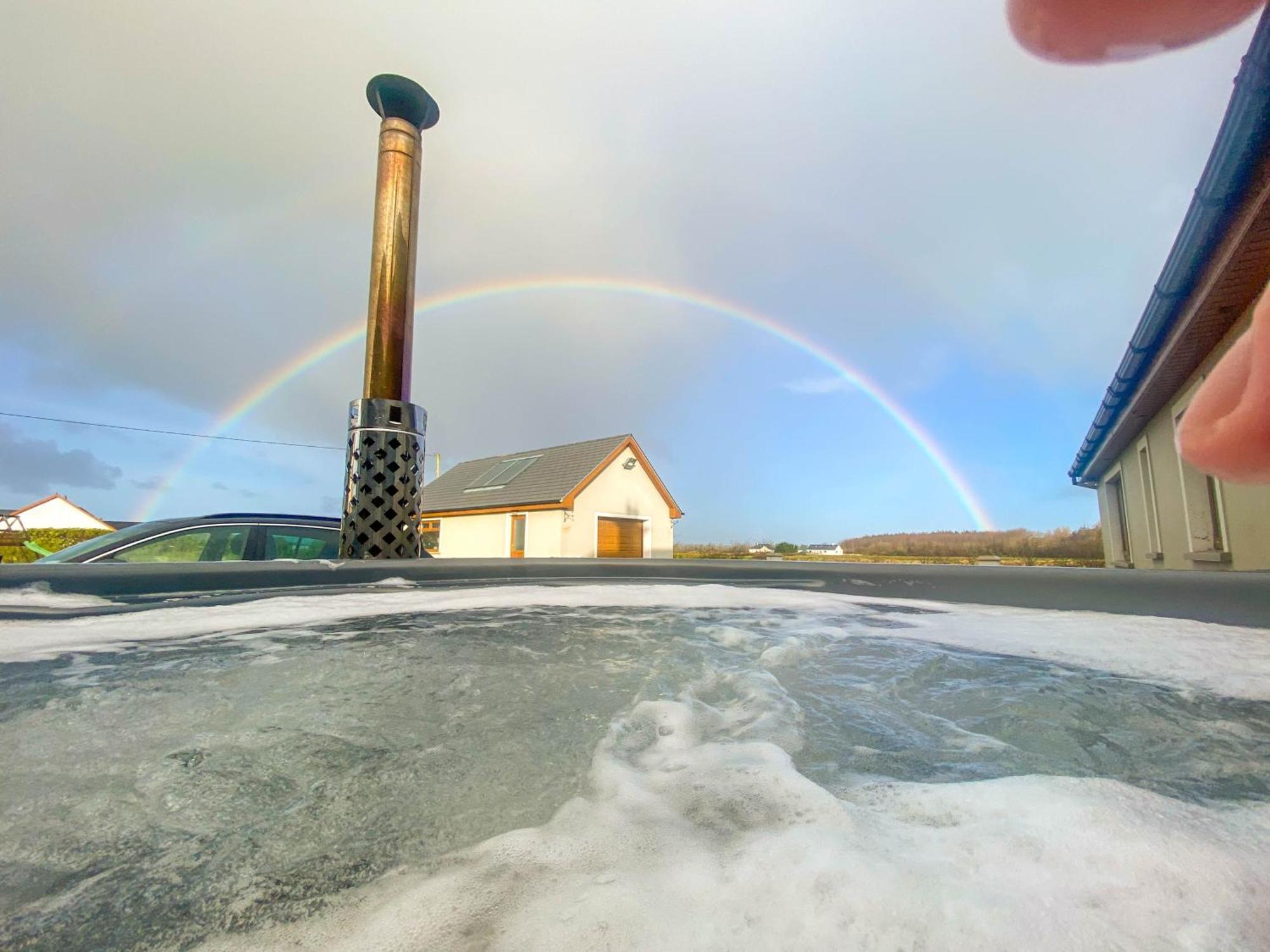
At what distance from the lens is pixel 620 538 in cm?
1263

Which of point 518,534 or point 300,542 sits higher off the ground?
point 518,534

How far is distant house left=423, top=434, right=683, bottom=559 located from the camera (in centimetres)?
1157

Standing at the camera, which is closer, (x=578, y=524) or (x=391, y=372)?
(x=391, y=372)

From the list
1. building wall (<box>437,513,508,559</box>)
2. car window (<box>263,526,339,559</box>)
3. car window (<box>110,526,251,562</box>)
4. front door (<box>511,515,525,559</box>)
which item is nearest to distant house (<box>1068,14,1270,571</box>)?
car window (<box>263,526,339,559</box>)

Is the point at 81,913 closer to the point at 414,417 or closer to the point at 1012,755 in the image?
the point at 1012,755

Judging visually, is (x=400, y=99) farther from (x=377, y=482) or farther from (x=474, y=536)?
(x=474, y=536)

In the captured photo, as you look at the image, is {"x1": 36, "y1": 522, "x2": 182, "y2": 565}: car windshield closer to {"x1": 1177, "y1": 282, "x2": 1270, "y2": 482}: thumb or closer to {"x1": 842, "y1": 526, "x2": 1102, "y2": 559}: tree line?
{"x1": 1177, "y1": 282, "x2": 1270, "y2": 482}: thumb

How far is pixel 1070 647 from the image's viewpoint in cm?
146

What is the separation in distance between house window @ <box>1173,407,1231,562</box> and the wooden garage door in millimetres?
8494

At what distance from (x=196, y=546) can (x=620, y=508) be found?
31.1ft

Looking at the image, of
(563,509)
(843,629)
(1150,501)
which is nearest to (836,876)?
(843,629)

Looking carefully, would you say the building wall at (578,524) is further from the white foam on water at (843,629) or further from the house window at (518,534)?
the white foam on water at (843,629)

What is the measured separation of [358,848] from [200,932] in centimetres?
14

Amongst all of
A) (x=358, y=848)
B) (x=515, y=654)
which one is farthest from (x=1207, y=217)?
(x=358, y=848)
